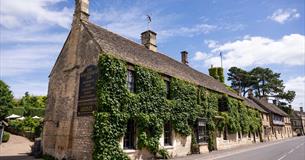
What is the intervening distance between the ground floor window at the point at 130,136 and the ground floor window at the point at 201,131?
7.52 metres

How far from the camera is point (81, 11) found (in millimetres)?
17094

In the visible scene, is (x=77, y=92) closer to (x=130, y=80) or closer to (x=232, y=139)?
(x=130, y=80)

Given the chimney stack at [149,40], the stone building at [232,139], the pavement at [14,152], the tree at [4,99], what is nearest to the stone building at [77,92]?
the pavement at [14,152]

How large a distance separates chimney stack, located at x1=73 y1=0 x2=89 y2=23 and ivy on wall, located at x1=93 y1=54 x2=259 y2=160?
15.5ft

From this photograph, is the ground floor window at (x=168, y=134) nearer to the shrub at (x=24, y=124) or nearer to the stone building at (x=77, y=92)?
the stone building at (x=77, y=92)

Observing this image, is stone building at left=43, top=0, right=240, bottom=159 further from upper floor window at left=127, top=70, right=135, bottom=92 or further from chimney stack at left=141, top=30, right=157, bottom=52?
chimney stack at left=141, top=30, right=157, bottom=52

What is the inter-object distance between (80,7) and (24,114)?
36.4 metres

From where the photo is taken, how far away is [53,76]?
19.3 meters

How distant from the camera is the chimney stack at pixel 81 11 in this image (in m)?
17.1

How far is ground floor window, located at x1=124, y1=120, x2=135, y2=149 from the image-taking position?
14.5 m

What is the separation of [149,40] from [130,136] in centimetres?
1116

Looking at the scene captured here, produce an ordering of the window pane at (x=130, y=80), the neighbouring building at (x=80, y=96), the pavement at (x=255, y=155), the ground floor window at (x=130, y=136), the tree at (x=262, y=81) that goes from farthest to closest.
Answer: the tree at (x=262, y=81), the pavement at (x=255, y=155), the window pane at (x=130, y=80), the ground floor window at (x=130, y=136), the neighbouring building at (x=80, y=96)

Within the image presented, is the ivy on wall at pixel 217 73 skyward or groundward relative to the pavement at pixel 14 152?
skyward

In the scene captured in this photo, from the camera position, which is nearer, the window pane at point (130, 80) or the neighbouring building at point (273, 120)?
the window pane at point (130, 80)
